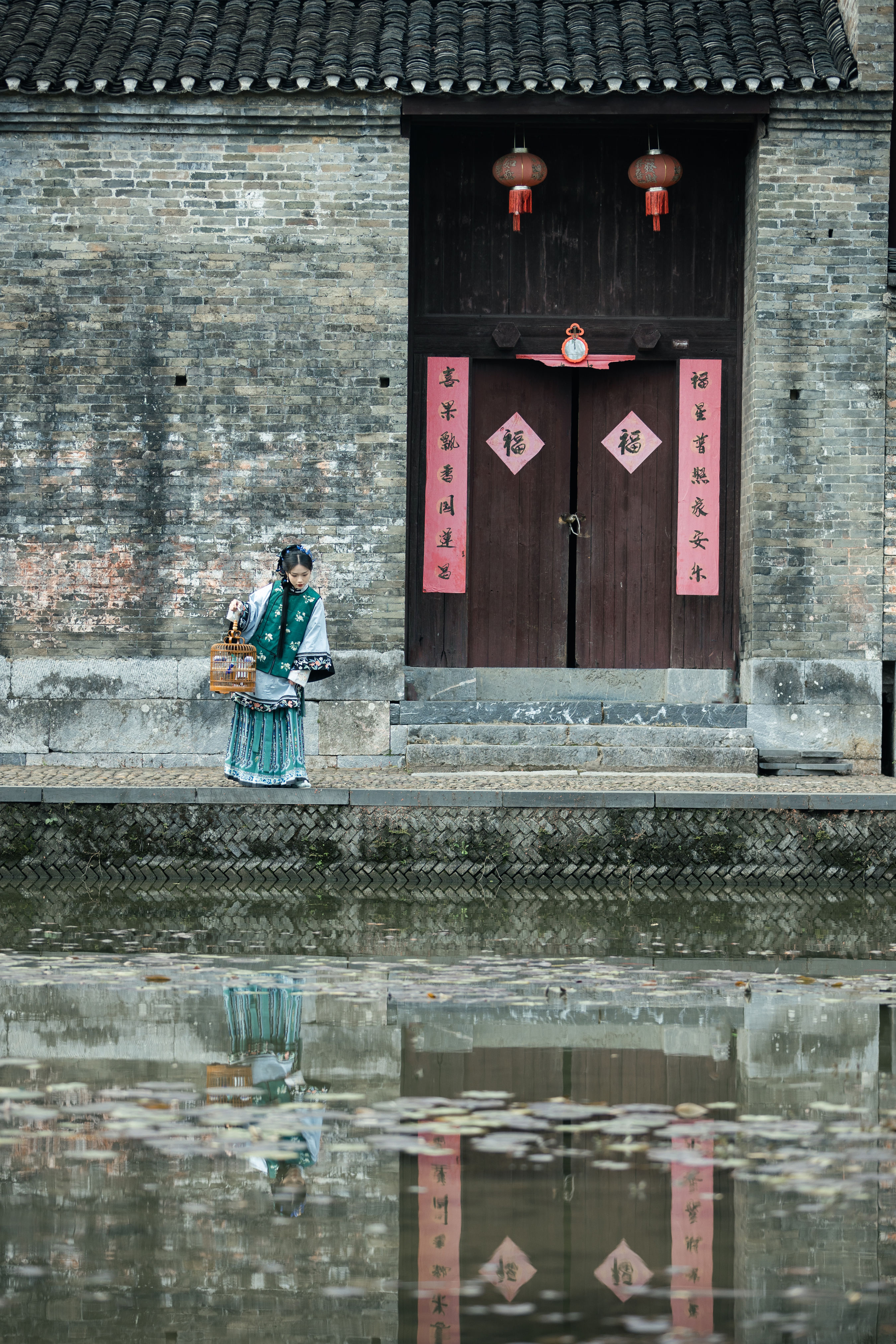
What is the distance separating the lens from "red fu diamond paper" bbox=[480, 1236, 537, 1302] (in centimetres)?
326

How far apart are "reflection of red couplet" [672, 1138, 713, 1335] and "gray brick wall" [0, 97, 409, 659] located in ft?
30.1

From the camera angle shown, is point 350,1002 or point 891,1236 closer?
point 891,1236

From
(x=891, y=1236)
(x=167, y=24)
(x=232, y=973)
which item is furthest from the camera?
(x=167, y=24)

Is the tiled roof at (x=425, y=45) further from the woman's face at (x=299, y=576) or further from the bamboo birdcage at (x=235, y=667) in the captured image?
the bamboo birdcage at (x=235, y=667)

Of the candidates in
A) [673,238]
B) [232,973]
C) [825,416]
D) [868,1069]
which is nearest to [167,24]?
[673,238]

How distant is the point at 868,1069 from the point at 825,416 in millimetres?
8713

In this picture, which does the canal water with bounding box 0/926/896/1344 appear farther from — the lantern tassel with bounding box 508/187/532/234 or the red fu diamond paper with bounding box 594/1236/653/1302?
the lantern tassel with bounding box 508/187/532/234

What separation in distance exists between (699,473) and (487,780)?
3.85m

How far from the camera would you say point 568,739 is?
12.7 metres

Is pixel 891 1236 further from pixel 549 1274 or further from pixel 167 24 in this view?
pixel 167 24

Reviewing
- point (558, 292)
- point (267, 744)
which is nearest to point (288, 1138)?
point (267, 744)

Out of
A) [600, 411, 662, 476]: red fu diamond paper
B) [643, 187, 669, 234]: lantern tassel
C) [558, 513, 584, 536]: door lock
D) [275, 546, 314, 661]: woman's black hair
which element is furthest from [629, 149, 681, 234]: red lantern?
[275, 546, 314, 661]: woman's black hair

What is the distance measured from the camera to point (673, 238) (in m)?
13.8

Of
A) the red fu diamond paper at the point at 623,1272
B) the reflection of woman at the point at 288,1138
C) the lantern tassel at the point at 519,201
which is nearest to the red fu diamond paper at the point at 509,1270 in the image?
the red fu diamond paper at the point at 623,1272
